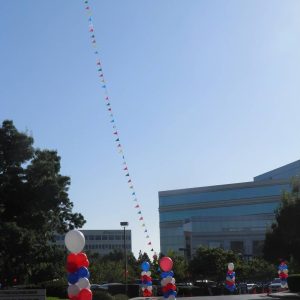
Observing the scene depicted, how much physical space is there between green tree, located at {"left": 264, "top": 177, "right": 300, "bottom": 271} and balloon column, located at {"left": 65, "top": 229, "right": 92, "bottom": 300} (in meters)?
19.7

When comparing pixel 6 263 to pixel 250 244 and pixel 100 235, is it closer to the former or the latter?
pixel 250 244

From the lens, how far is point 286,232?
1441 inches

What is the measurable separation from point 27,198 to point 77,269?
13.0 metres

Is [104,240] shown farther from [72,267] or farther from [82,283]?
[82,283]

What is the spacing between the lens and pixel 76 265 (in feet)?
63.0

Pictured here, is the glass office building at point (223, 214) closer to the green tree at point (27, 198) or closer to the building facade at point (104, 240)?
the building facade at point (104, 240)

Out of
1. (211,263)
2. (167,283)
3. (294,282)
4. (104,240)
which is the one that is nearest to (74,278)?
(167,283)

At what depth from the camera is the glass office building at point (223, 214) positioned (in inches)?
3954

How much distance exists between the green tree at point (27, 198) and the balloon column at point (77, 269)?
11.0 m

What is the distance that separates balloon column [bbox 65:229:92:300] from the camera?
1861 cm

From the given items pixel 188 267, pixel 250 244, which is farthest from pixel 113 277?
pixel 250 244

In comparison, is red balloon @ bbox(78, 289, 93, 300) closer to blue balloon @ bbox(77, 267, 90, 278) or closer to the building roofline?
blue balloon @ bbox(77, 267, 90, 278)

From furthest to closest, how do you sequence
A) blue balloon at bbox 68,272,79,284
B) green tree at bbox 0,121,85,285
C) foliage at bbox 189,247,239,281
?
foliage at bbox 189,247,239,281
green tree at bbox 0,121,85,285
blue balloon at bbox 68,272,79,284

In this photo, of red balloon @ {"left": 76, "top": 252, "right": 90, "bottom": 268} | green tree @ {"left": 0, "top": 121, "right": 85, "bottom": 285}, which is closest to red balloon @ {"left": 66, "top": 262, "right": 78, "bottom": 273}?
red balloon @ {"left": 76, "top": 252, "right": 90, "bottom": 268}
